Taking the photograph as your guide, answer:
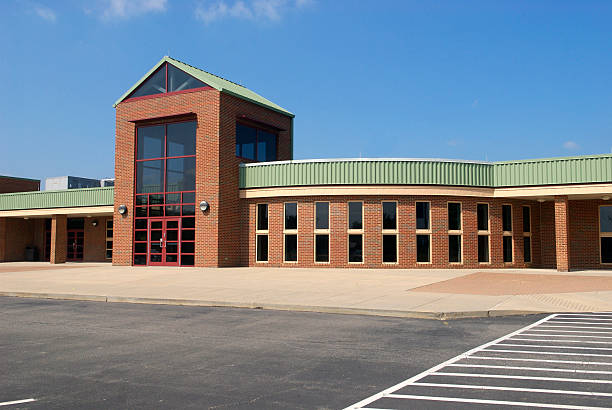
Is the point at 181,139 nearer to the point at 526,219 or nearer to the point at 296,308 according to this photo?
the point at 526,219

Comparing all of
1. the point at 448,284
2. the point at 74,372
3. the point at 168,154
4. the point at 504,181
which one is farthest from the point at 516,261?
the point at 74,372

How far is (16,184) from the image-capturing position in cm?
4144

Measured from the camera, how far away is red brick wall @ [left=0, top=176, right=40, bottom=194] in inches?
1594

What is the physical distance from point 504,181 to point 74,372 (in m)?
22.5

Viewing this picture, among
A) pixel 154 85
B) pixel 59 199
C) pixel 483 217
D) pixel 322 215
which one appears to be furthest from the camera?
pixel 59 199

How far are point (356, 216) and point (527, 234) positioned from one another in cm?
842

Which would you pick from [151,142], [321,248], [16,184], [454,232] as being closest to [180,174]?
[151,142]

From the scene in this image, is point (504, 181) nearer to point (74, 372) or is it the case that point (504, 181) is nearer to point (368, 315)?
point (368, 315)

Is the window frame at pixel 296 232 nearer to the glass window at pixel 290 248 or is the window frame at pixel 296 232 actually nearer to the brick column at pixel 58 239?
the glass window at pixel 290 248

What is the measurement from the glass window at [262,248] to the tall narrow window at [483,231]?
9.98 metres

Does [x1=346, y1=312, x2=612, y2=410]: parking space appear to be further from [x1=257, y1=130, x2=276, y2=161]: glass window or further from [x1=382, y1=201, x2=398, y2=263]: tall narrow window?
[x1=257, y1=130, x2=276, y2=161]: glass window

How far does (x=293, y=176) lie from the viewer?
27.0 metres

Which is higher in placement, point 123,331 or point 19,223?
point 19,223

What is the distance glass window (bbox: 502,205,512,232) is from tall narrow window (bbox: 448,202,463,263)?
230 centimetres
